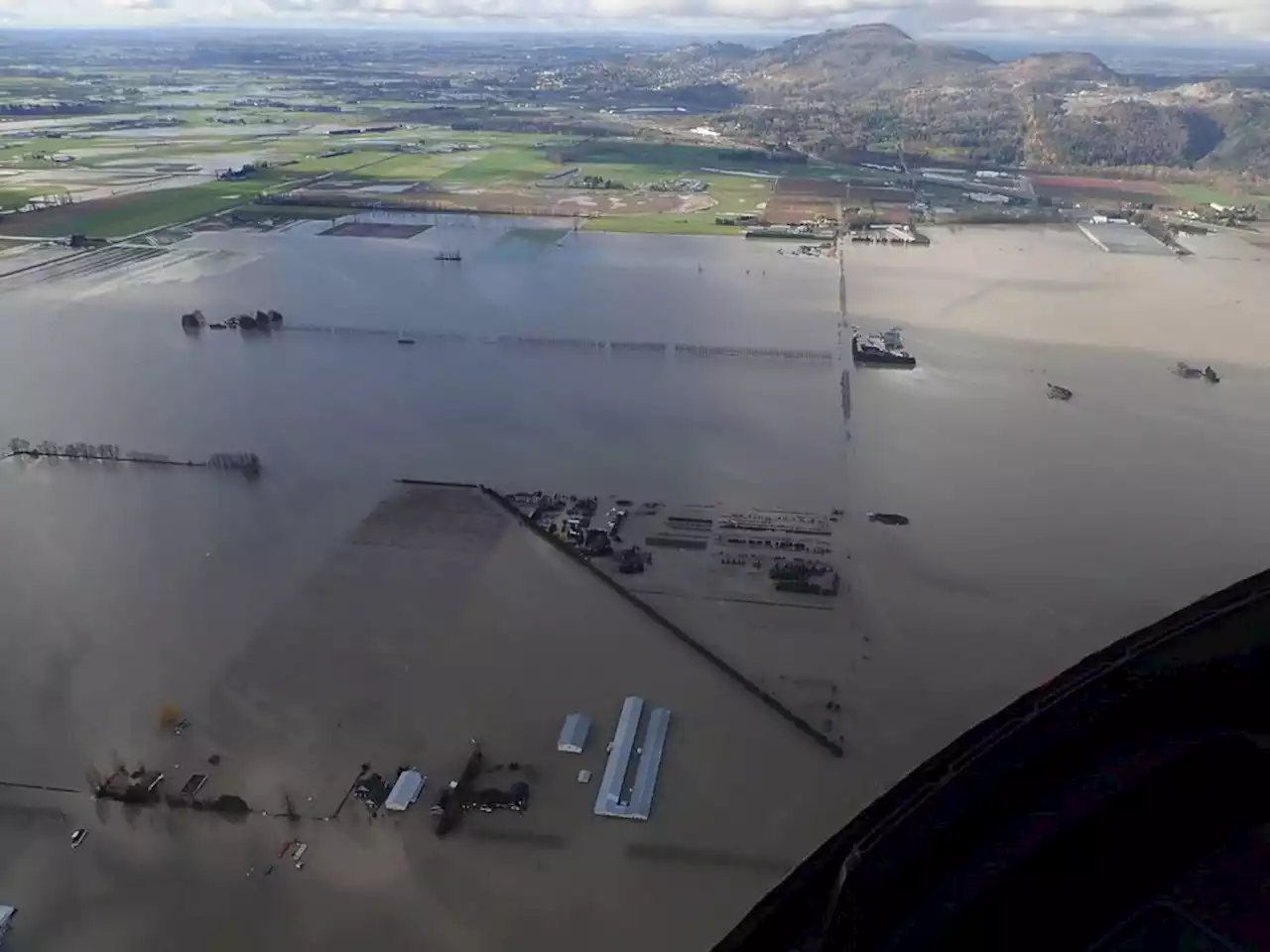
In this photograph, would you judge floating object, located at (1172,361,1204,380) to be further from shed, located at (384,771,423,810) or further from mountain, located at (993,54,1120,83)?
mountain, located at (993,54,1120,83)

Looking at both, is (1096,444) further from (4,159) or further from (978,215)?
(4,159)

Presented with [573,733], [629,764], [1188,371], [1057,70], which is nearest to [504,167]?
[1188,371]

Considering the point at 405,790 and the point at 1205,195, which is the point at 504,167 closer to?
the point at 1205,195

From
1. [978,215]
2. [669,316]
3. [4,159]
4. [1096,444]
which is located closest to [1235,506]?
[1096,444]

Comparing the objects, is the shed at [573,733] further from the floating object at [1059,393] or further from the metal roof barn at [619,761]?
the floating object at [1059,393]

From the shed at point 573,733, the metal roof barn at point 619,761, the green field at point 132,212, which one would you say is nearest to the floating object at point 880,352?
the metal roof barn at point 619,761

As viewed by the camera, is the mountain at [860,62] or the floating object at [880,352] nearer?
the floating object at [880,352]
